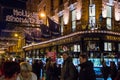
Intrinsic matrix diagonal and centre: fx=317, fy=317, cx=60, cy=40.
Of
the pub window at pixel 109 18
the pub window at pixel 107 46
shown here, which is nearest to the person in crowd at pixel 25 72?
the pub window at pixel 107 46

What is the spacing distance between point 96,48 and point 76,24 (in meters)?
3.32

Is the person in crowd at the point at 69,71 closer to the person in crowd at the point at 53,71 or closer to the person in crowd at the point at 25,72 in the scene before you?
the person in crowd at the point at 25,72

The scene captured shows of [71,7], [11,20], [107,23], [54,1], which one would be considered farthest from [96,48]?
[54,1]

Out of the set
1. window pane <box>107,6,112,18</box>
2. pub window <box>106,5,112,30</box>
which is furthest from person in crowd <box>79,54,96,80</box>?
window pane <box>107,6,112,18</box>

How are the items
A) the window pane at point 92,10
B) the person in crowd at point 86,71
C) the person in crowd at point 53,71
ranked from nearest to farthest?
the person in crowd at point 86,71, the person in crowd at point 53,71, the window pane at point 92,10

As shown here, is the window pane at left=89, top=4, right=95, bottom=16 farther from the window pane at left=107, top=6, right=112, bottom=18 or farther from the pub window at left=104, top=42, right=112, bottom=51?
the pub window at left=104, top=42, right=112, bottom=51

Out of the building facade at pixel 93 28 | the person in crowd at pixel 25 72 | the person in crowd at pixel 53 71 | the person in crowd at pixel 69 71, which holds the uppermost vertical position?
the building facade at pixel 93 28

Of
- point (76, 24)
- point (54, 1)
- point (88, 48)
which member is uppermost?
point (54, 1)

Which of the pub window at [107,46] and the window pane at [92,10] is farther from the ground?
the window pane at [92,10]

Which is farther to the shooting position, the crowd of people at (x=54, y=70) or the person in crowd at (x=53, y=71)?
the person in crowd at (x=53, y=71)

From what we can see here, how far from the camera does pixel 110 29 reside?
91.1 feet

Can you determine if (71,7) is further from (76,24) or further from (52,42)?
(52,42)

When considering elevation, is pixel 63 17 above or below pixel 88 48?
above

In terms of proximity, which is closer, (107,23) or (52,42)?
(107,23)
